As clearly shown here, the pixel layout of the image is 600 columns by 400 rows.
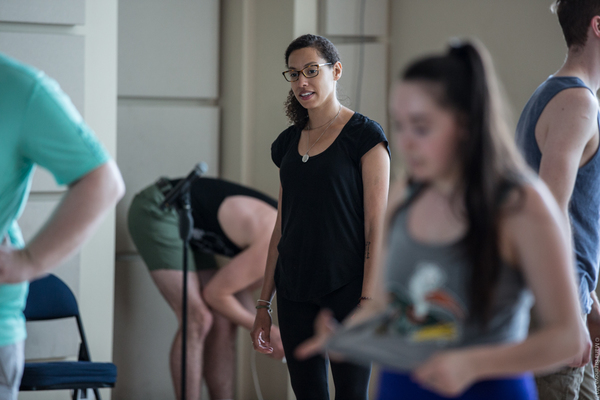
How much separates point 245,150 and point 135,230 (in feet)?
2.62

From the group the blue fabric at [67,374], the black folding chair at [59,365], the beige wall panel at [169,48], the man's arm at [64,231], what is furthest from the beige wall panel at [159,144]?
the man's arm at [64,231]

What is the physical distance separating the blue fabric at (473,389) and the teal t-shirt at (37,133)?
0.65 m

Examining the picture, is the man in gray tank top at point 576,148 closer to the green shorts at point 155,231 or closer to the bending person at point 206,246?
the bending person at point 206,246

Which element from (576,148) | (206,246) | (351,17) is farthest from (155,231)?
(576,148)

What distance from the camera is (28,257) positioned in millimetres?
1156

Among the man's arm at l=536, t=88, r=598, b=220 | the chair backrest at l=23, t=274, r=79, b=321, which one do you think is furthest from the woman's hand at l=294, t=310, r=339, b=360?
the chair backrest at l=23, t=274, r=79, b=321

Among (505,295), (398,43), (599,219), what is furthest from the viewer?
(398,43)

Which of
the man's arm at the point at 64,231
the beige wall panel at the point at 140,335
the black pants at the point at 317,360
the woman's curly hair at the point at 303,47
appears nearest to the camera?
the man's arm at the point at 64,231

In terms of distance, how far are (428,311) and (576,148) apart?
33.8 inches

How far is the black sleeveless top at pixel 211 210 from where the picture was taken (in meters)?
3.27

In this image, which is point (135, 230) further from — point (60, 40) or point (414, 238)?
point (414, 238)

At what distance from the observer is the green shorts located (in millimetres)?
3256

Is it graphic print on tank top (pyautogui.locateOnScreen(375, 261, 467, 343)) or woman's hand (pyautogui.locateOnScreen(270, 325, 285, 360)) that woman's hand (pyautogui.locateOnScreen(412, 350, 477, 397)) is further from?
woman's hand (pyautogui.locateOnScreen(270, 325, 285, 360))

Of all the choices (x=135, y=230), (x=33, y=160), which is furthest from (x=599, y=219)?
(x=135, y=230)
